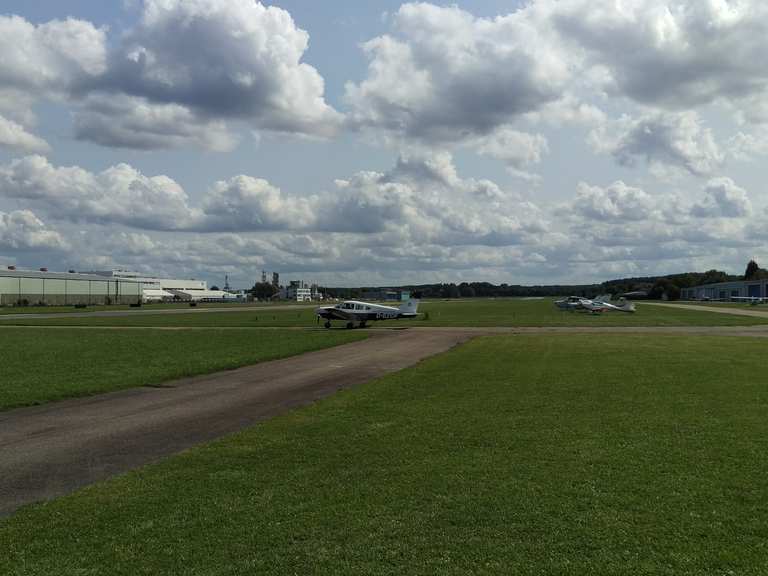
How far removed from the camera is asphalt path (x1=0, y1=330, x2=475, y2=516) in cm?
965

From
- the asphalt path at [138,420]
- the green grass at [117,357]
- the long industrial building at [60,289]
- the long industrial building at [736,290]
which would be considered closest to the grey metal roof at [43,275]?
the long industrial building at [60,289]

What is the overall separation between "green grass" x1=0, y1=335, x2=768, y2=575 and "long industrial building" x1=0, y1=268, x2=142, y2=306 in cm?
14740

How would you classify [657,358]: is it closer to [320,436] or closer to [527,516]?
[320,436]

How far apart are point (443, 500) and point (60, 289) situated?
16952cm

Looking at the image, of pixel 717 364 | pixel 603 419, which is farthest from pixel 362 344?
pixel 603 419

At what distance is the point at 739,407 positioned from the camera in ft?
44.7

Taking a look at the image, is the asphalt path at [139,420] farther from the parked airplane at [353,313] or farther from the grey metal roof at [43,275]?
the grey metal roof at [43,275]

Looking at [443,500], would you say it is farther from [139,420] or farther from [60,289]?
[60,289]

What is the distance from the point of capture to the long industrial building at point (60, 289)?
141 metres

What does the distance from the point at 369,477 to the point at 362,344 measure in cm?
2669

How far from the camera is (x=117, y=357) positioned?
91.2 feet

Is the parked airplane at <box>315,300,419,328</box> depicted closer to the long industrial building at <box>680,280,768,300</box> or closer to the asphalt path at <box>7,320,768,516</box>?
the asphalt path at <box>7,320,768,516</box>

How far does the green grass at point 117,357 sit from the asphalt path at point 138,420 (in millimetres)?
1395

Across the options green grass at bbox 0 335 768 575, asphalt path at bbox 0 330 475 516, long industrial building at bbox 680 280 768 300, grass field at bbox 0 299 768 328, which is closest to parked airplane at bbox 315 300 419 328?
grass field at bbox 0 299 768 328
